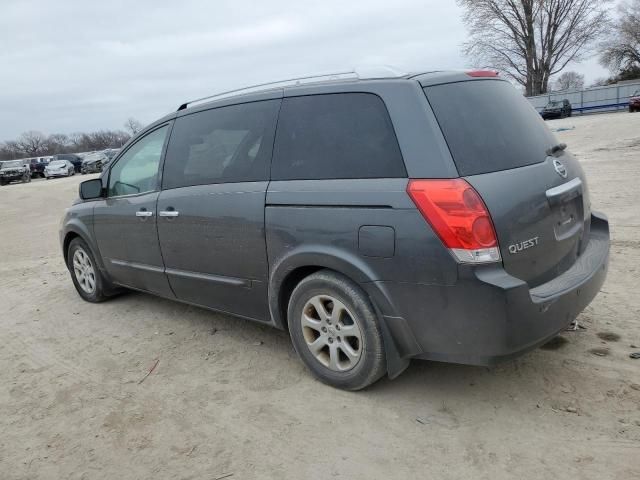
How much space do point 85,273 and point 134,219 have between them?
141 centimetres

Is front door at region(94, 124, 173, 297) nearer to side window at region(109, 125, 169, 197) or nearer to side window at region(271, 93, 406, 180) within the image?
side window at region(109, 125, 169, 197)

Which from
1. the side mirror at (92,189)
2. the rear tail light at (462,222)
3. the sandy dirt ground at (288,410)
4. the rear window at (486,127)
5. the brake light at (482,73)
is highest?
the brake light at (482,73)

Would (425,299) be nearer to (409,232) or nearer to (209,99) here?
(409,232)

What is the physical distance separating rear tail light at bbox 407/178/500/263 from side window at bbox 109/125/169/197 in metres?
2.56

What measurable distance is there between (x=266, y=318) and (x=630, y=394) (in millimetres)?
2206

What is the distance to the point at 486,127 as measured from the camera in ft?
9.70

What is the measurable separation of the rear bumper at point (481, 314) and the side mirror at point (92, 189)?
3245 millimetres

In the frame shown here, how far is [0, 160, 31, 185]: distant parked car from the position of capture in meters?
33.9

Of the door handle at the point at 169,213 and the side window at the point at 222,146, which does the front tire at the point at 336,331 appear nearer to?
the side window at the point at 222,146

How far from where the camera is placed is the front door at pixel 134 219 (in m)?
4.41

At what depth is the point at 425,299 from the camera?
277 centimetres

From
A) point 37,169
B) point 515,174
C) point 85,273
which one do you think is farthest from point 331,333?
point 37,169

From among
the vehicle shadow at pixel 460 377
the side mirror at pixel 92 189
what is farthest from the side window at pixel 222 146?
the vehicle shadow at pixel 460 377

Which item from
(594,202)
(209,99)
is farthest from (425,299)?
(594,202)
